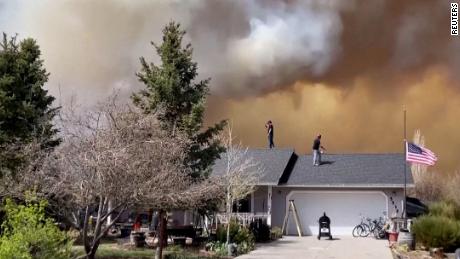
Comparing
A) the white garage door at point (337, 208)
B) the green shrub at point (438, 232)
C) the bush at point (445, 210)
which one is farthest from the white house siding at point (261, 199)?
the green shrub at point (438, 232)

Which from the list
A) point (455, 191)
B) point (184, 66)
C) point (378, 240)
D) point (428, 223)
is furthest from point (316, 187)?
point (455, 191)

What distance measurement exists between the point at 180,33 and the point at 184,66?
4.50 ft

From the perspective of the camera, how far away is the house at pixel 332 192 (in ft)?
113

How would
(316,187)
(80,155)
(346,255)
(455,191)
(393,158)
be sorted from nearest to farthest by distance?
1. (80,155)
2. (346,255)
3. (316,187)
4. (393,158)
5. (455,191)

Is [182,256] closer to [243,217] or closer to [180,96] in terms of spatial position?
[180,96]

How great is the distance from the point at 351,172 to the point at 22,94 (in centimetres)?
1889

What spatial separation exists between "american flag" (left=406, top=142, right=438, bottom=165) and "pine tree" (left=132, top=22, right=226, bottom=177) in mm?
8996

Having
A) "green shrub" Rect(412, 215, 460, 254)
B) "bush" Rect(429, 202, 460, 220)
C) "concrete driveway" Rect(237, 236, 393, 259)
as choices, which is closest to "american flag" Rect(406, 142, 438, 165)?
"bush" Rect(429, 202, 460, 220)

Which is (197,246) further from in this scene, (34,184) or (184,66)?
(34,184)

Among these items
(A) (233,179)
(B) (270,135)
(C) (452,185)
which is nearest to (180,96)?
(A) (233,179)

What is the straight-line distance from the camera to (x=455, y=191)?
4972 centimetres

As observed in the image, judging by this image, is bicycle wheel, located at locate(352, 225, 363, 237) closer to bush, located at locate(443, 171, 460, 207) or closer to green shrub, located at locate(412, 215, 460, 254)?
green shrub, located at locate(412, 215, 460, 254)

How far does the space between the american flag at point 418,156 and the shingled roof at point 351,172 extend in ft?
18.6

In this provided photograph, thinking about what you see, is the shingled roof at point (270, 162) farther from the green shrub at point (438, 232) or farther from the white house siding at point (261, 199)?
the green shrub at point (438, 232)
